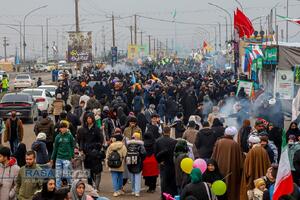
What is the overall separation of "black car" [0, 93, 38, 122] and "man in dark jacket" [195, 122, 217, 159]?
15908 mm

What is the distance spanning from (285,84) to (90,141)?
12352mm

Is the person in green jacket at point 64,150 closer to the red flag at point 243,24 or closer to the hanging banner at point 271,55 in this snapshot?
the hanging banner at point 271,55

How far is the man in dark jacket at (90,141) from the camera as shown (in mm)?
15742

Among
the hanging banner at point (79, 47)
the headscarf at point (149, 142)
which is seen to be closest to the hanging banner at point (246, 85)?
the headscarf at point (149, 142)

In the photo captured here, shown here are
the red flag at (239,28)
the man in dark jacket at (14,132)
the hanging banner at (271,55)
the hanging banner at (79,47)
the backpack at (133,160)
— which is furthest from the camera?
the hanging banner at (79,47)

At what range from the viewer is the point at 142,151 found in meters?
15.6

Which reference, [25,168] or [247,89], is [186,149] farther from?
[247,89]

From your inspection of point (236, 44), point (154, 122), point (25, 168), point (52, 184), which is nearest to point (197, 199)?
point (52, 184)

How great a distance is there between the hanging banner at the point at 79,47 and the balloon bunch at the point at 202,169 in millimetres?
48372

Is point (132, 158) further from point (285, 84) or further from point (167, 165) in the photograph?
point (285, 84)

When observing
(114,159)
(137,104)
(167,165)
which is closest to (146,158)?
(114,159)

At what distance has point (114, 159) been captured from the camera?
15445 millimetres

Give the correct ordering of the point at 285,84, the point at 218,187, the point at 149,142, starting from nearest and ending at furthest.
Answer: the point at 218,187 → the point at 149,142 → the point at 285,84

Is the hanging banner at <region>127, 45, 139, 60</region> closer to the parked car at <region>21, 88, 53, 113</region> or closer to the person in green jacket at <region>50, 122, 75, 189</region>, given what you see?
the parked car at <region>21, 88, 53, 113</region>
